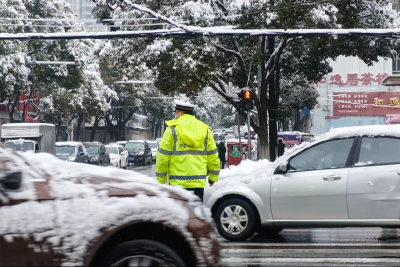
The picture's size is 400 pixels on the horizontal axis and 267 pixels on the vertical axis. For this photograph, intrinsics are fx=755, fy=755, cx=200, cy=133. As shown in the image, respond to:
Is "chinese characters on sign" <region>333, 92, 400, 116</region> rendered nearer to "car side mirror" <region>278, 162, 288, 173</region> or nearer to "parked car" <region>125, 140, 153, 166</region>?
"parked car" <region>125, 140, 153, 166</region>

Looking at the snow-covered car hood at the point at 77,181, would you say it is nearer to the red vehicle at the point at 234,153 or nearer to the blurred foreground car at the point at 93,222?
the blurred foreground car at the point at 93,222

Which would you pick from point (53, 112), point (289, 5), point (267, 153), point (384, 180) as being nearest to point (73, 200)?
point (384, 180)

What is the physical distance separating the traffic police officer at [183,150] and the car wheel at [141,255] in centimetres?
344

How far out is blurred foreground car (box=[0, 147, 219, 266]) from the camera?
485cm

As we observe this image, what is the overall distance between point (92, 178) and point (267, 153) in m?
21.6

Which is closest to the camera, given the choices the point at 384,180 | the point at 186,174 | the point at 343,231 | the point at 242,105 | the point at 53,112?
the point at 186,174

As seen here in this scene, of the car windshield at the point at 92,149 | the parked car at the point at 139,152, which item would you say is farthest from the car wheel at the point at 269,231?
the parked car at the point at 139,152

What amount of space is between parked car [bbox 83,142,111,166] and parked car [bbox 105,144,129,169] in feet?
5.65

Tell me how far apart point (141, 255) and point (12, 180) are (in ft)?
3.21

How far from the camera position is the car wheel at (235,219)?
32.9ft

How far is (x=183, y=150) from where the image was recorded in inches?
336

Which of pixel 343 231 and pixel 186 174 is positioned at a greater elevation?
pixel 186 174

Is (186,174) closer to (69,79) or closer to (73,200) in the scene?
(73,200)

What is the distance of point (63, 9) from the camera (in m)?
44.8
